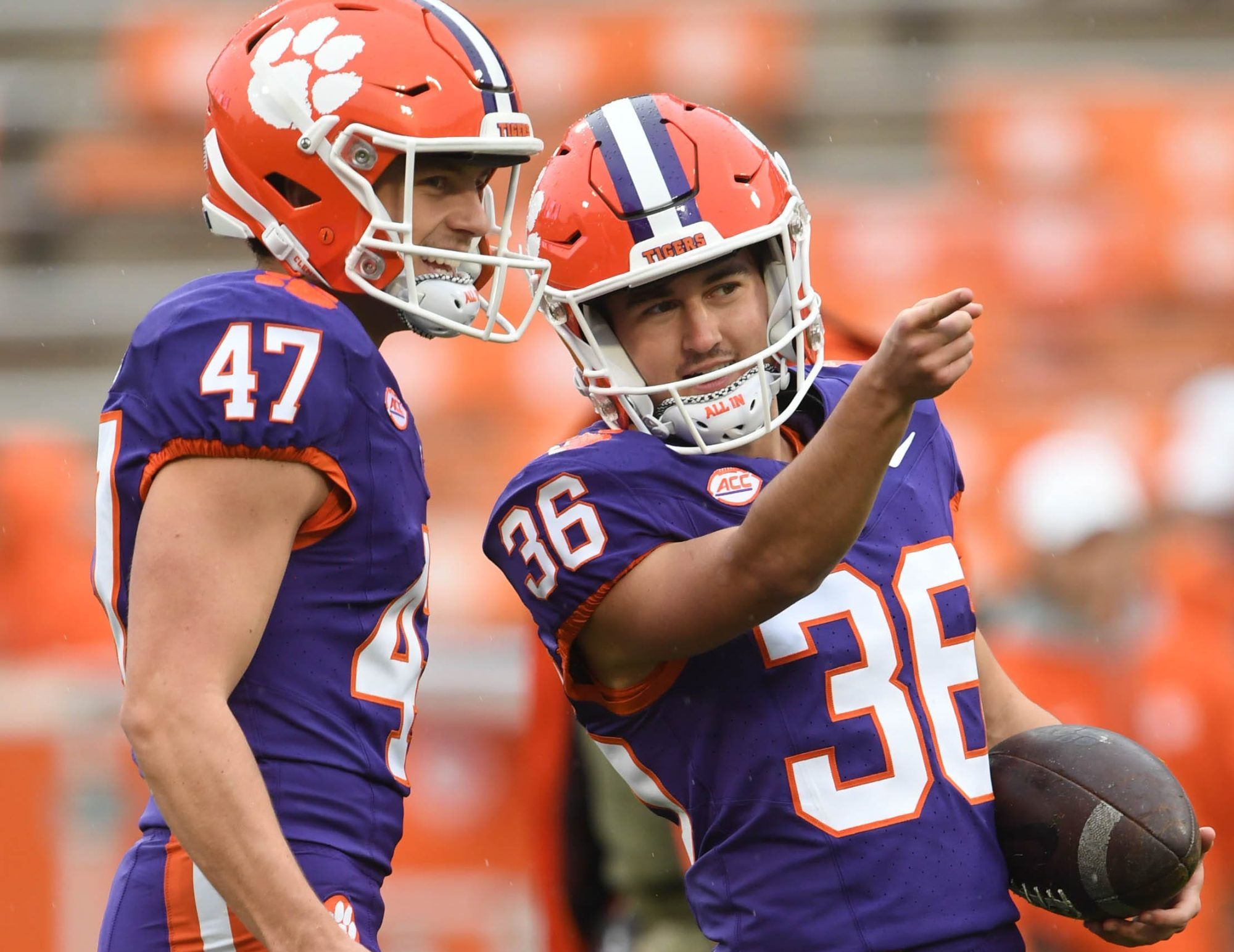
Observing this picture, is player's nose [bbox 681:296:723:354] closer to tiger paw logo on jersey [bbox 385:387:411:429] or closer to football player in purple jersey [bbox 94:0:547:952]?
football player in purple jersey [bbox 94:0:547:952]

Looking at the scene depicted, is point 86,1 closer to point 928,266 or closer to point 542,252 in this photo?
point 928,266

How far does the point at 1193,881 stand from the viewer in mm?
2289

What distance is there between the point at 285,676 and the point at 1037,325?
7.34 meters

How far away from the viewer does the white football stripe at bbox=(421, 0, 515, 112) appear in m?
2.32

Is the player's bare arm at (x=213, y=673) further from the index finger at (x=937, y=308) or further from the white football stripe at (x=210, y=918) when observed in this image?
the index finger at (x=937, y=308)

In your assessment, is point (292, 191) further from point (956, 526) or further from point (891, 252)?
point (891, 252)

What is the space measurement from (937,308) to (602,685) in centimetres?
77

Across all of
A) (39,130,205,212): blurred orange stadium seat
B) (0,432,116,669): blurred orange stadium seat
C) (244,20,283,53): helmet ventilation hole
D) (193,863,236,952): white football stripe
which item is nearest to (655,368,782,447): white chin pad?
(244,20,283,53): helmet ventilation hole

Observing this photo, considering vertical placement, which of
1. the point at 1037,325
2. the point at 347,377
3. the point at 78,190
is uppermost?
the point at 347,377

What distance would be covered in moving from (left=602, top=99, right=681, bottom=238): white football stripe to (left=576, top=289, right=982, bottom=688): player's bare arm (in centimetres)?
47

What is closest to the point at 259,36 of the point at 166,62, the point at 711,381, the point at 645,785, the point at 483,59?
the point at 483,59

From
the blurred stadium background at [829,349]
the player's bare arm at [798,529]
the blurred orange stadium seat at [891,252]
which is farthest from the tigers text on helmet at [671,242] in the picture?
the blurred orange stadium seat at [891,252]

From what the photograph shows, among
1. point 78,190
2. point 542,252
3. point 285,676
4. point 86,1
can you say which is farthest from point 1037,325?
point 285,676

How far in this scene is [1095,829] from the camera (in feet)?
7.20
